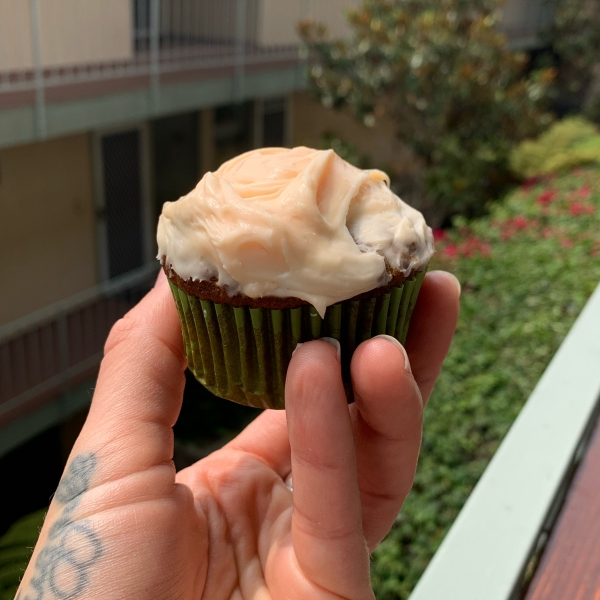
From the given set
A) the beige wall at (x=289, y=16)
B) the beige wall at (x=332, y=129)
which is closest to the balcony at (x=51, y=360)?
the beige wall at (x=332, y=129)

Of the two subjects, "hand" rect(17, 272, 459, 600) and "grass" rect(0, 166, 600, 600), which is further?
"grass" rect(0, 166, 600, 600)

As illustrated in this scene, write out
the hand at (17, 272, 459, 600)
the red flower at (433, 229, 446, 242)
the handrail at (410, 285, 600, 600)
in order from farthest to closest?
the red flower at (433, 229, 446, 242), the handrail at (410, 285, 600, 600), the hand at (17, 272, 459, 600)

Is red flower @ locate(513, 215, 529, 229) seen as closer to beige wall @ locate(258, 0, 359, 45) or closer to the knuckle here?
beige wall @ locate(258, 0, 359, 45)

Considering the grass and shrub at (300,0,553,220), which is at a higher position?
shrub at (300,0,553,220)

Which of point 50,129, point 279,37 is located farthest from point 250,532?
point 279,37

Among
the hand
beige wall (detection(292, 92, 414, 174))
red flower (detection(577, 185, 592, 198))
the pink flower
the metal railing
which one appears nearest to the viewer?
the hand

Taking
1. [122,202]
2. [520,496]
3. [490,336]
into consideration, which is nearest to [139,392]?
[520,496]

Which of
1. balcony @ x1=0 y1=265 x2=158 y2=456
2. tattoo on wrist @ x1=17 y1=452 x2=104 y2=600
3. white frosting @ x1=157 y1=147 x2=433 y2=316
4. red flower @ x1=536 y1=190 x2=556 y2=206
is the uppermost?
white frosting @ x1=157 y1=147 x2=433 y2=316

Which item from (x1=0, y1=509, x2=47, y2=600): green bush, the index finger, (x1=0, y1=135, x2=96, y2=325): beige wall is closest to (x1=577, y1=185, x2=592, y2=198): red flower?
(x1=0, y1=135, x2=96, y2=325): beige wall
